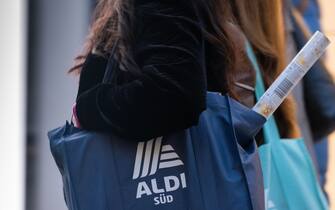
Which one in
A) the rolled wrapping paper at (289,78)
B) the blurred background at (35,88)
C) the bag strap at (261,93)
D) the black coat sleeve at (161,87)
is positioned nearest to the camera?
the black coat sleeve at (161,87)

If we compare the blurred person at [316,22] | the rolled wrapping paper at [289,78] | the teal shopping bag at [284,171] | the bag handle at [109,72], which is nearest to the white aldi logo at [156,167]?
the bag handle at [109,72]

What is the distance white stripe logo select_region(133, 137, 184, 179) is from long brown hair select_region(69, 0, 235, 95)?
0.47ft

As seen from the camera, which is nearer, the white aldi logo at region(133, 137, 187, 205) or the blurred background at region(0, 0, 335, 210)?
the white aldi logo at region(133, 137, 187, 205)

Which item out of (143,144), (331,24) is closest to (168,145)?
(143,144)

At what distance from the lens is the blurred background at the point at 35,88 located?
10.8 ft

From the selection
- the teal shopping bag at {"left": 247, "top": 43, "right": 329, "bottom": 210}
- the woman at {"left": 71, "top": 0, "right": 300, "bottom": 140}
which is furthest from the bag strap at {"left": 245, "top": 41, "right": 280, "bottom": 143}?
the woman at {"left": 71, "top": 0, "right": 300, "bottom": 140}

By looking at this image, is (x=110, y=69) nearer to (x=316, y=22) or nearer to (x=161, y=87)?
(x=161, y=87)

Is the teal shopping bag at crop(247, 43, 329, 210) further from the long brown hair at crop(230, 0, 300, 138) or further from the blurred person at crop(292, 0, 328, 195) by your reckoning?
the blurred person at crop(292, 0, 328, 195)

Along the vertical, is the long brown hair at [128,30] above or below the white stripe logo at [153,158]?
above

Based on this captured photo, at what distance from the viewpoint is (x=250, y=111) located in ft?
4.68

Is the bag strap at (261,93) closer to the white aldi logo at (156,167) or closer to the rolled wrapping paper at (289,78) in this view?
the rolled wrapping paper at (289,78)

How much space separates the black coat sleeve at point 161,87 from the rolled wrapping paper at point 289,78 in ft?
0.70

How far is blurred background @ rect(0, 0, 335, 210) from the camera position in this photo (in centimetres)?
328

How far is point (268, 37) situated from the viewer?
70.1 inches
